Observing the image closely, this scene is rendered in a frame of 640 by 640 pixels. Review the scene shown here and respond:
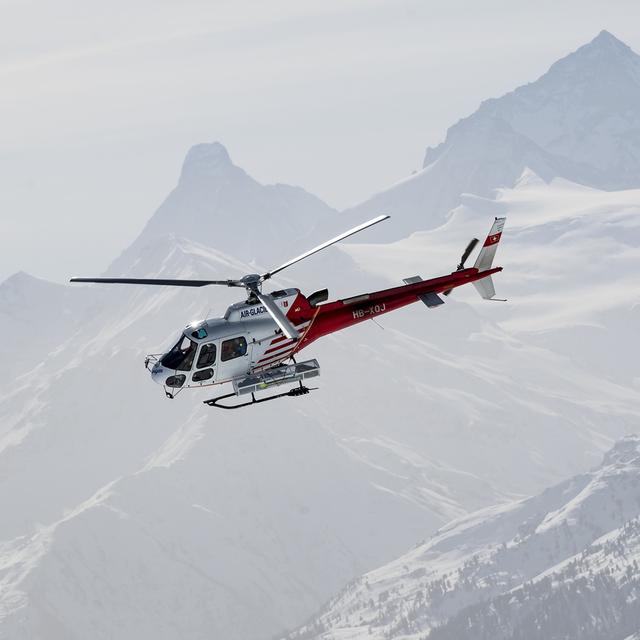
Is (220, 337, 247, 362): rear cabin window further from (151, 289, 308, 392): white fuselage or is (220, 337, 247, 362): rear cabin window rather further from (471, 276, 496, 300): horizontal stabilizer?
(471, 276, 496, 300): horizontal stabilizer

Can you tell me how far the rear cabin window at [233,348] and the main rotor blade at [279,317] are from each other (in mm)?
3072

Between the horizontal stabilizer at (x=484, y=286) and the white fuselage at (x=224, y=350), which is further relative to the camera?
the horizontal stabilizer at (x=484, y=286)

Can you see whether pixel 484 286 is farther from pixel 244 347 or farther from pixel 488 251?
pixel 244 347

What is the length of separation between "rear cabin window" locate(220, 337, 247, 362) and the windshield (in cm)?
167

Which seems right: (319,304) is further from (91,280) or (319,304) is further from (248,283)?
(91,280)

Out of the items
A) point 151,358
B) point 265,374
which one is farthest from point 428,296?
point 151,358

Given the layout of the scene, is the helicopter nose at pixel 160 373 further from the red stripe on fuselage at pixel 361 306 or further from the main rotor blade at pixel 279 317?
the red stripe on fuselage at pixel 361 306

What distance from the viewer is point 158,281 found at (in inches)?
2554

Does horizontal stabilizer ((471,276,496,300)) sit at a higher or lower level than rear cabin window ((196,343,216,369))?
lower

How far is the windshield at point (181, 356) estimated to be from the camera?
219 feet

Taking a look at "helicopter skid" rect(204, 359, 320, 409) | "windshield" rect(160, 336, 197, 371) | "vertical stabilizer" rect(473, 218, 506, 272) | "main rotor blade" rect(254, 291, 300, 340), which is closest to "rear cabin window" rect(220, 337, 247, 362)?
"helicopter skid" rect(204, 359, 320, 409)

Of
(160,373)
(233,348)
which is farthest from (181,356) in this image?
(233,348)

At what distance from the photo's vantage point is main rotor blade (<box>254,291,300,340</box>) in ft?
191

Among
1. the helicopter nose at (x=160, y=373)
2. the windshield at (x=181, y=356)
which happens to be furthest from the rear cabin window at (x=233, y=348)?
the helicopter nose at (x=160, y=373)
